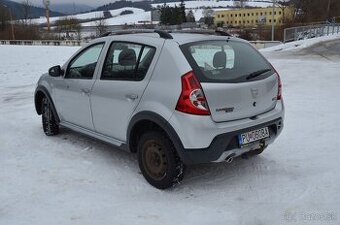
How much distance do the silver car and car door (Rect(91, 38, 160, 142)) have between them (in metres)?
0.01

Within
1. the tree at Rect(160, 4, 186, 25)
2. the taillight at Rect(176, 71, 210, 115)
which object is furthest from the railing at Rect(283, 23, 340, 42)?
the taillight at Rect(176, 71, 210, 115)

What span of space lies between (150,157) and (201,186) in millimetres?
640

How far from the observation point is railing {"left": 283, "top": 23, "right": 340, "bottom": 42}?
31.9 meters

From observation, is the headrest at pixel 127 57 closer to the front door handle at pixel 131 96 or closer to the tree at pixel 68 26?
the front door handle at pixel 131 96

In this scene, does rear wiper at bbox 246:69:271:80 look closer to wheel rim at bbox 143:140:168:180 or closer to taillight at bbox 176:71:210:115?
taillight at bbox 176:71:210:115

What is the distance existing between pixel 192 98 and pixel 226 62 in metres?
0.74

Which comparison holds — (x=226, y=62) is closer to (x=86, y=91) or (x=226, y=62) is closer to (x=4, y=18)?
(x=86, y=91)

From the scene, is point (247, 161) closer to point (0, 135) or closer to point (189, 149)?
point (189, 149)

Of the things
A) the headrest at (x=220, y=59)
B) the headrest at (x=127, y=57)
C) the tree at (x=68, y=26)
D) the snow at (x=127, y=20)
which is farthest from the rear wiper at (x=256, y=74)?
the snow at (x=127, y=20)

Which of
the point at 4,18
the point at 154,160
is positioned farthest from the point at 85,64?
the point at 4,18

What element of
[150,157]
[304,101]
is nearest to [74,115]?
[150,157]

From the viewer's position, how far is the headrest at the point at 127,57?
4.71 m

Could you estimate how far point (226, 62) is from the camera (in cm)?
451

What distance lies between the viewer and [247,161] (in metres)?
5.30
